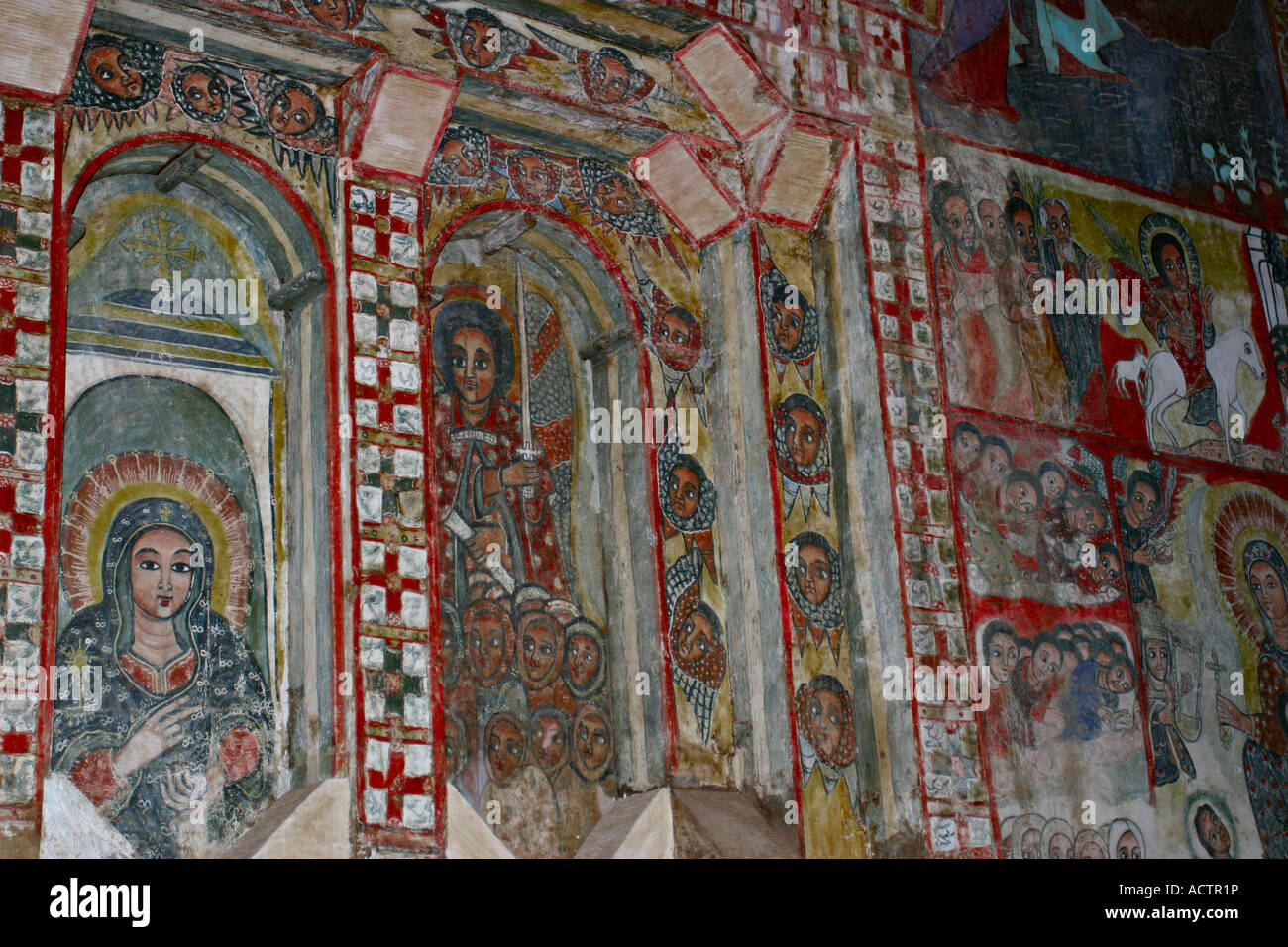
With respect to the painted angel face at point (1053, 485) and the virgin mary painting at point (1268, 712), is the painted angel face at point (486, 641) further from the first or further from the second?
the virgin mary painting at point (1268, 712)

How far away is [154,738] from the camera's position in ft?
28.1

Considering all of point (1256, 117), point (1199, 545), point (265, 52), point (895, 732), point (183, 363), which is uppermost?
point (1256, 117)

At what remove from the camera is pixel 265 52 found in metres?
8.95

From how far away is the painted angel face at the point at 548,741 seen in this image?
31.3 feet

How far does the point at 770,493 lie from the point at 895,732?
4.48 ft

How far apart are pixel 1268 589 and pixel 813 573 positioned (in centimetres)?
312

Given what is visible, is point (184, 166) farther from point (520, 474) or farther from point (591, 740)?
point (591, 740)

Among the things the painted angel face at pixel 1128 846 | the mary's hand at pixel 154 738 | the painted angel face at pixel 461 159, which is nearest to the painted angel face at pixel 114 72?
the painted angel face at pixel 461 159

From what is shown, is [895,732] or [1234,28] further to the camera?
[1234,28]

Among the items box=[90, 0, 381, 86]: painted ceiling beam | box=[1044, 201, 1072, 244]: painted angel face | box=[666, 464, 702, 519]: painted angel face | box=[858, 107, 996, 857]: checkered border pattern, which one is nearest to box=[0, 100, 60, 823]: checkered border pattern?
box=[90, 0, 381, 86]: painted ceiling beam

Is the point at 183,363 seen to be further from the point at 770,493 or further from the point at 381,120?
the point at 770,493

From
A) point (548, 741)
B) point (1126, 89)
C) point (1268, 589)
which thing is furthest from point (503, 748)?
point (1126, 89)

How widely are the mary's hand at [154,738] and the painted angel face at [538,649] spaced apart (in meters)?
1.74

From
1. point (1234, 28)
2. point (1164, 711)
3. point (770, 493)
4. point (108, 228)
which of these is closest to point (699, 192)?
point (770, 493)
